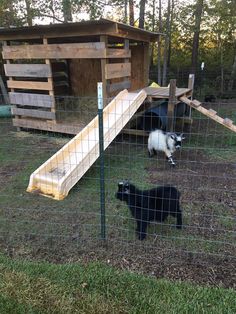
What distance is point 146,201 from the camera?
328cm

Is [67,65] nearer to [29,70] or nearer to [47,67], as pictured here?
[29,70]

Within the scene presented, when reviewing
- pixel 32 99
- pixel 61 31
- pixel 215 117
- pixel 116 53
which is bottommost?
pixel 215 117

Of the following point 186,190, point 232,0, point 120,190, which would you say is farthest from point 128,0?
point 120,190

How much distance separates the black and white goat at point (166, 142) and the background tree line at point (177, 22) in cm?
683

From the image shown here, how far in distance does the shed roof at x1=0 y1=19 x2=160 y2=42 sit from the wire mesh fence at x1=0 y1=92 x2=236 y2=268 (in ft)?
5.21

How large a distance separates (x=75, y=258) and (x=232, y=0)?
13.1m

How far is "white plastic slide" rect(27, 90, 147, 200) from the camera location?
169 inches

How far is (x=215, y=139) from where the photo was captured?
696 cm

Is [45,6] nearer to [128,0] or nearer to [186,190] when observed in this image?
[128,0]

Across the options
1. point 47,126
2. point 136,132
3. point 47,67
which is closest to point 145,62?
point 136,132

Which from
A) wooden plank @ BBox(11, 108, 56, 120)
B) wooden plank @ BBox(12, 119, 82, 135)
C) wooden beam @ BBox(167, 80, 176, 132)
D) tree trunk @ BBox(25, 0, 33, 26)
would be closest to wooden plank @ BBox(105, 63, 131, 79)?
wooden beam @ BBox(167, 80, 176, 132)

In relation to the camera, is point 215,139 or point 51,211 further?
point 215,139

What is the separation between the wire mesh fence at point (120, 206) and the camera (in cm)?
314

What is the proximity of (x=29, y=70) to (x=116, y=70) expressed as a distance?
2.20 meters
